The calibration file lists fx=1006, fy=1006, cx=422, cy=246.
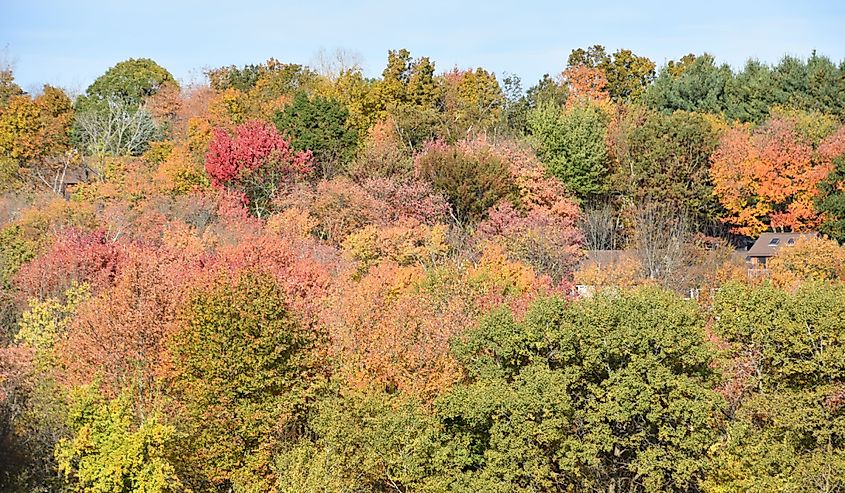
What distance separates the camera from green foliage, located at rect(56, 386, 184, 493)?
21594mm

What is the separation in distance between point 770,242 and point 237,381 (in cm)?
3742

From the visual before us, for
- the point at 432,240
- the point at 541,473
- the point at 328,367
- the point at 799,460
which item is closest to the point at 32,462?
the point at 328,367

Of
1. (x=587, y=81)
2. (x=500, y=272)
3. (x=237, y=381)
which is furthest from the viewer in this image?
(x=587, y=81)

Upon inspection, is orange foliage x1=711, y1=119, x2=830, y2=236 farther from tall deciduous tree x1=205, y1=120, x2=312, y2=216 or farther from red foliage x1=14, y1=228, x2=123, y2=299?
red foliage x1=14, y1=228, x2=123, y2=299

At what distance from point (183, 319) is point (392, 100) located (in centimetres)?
4030

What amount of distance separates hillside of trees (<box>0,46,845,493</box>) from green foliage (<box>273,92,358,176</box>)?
0.16m

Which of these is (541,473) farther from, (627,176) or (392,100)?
(392,100)

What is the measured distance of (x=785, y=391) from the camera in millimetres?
26297

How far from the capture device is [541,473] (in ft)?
83.1

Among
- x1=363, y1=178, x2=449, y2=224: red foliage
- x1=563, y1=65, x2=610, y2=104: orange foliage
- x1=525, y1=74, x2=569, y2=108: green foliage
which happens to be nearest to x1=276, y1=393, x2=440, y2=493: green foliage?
x1=363, y1=178, x2=449, y2=224: red foliage

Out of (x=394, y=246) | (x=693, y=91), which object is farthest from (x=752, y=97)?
(x=394, y=246)

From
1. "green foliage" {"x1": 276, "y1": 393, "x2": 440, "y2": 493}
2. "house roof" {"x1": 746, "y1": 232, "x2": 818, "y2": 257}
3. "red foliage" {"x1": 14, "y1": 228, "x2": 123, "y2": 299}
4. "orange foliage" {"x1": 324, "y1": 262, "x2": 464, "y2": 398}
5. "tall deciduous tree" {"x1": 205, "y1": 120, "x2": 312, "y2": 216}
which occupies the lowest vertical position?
"green foliage" {"x1": 276, "y1": 393, "x2": 440, "y2": 493}

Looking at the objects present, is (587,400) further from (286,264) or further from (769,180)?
(769,180)

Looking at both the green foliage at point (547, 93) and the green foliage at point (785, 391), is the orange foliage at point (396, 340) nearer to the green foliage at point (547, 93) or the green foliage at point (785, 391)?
the green foliage at point (785, 391)
